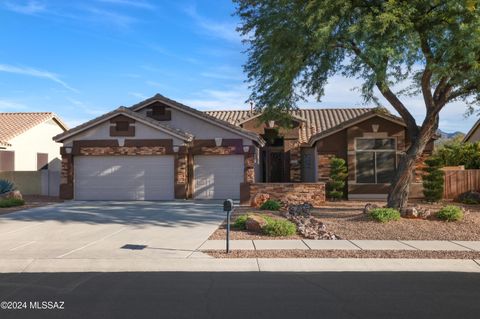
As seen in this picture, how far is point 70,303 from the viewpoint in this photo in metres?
6.22

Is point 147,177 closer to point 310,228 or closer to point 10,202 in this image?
point 10,202

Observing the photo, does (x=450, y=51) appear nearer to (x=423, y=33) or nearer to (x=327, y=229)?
(x=423, y=33)

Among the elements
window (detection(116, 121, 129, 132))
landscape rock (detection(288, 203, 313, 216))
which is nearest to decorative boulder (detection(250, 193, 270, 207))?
landscape rock (detection(288, 203, 313, 216))

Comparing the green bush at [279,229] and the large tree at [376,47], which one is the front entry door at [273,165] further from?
the green bush at [279,229]

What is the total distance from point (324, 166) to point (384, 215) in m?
9.38

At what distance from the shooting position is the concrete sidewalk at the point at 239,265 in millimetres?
8453

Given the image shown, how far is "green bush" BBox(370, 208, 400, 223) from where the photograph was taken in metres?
13.4

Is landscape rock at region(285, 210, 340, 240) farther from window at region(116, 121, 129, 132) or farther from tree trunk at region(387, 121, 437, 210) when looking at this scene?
window at region(116, 121, 129, 132)

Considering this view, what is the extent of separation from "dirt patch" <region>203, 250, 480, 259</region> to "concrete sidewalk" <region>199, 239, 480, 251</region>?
352 mm

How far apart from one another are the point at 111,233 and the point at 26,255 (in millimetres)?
2989

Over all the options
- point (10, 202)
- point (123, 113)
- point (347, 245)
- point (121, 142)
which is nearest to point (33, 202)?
point (10, 202)

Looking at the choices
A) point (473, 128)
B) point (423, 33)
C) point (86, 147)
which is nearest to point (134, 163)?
point (86, 147)

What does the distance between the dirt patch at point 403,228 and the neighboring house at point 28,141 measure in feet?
68.0

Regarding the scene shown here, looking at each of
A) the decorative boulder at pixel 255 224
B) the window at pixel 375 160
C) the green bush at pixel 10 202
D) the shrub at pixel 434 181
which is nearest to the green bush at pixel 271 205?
the decorative boulder at pixel 255 224
